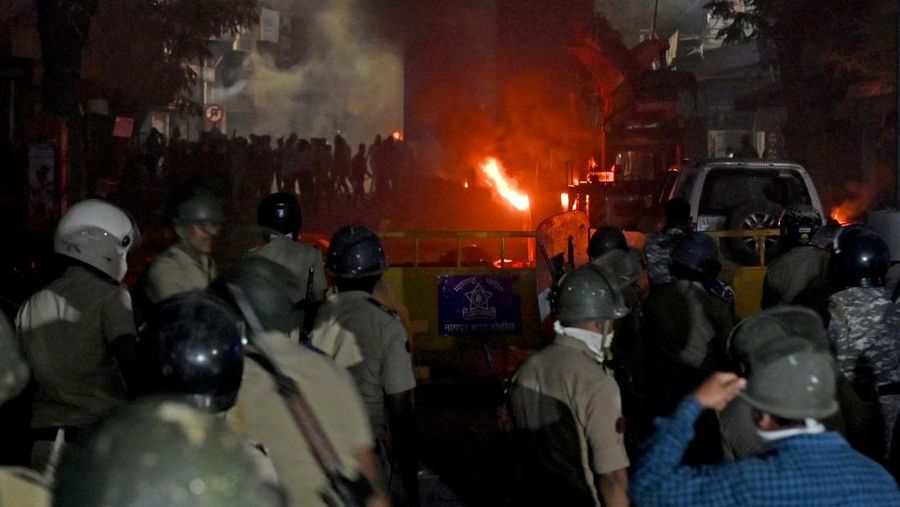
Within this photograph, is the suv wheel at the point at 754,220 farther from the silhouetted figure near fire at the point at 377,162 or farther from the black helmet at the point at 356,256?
the silhouetted figure near fire at the point at 377,162

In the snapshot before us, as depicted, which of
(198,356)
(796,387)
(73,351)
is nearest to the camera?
(198,356)

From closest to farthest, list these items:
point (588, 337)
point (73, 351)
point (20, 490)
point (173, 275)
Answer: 1. point (20, 490)
2. point (588, 337)
3. point (73, 351)
4. point (173, 275)

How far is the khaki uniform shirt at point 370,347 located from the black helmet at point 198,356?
2.38 metres

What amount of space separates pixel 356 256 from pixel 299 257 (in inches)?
52.6

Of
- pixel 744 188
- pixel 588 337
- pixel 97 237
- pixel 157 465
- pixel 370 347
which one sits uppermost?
pixel 744 188

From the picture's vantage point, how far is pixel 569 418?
4.46 metres

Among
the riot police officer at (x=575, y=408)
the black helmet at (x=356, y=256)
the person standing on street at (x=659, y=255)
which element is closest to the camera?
the riot police officer at (x=575, y=408)

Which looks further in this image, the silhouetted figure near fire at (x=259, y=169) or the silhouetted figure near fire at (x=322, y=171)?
the silhouetted figure near fire at (x=259, y=169)

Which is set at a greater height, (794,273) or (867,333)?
(794,273)

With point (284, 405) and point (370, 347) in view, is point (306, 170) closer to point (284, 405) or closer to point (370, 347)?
point (370, 347)

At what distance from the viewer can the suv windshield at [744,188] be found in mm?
12867

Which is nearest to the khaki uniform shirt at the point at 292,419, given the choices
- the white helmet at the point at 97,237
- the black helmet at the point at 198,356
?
the black helmet at the point at 198,356

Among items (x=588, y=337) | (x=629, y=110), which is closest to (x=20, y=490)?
(x=588, y=337)

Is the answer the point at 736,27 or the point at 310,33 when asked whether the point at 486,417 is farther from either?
the point at 310,33
